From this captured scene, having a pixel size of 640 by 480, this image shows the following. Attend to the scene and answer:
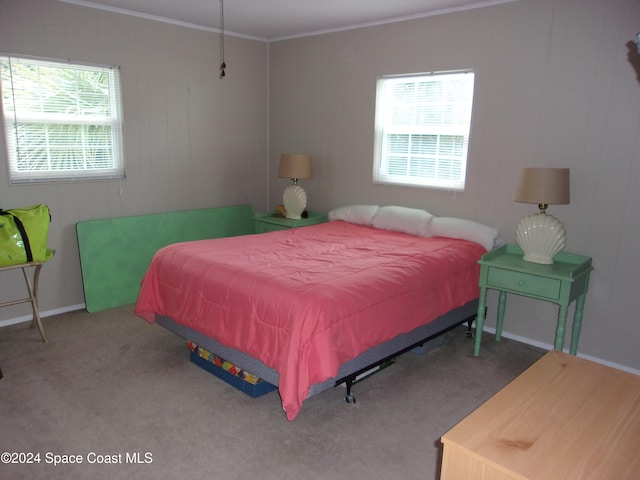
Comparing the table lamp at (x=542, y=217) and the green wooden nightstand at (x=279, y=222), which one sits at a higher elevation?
the table lamp at (x=542, y=217)

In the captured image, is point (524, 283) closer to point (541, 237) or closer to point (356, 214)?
point (541, 237)

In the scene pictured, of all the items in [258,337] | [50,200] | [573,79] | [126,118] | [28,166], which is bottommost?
[258,337]

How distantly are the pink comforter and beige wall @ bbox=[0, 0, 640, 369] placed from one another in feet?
2.49

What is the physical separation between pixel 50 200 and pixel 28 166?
29 cm

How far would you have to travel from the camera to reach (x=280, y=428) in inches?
95.7

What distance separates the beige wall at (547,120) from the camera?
3.01m

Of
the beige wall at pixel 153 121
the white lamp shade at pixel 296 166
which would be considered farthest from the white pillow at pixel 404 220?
the beige wall at pixel 153 121

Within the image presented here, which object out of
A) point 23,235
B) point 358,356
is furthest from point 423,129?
point 23,235

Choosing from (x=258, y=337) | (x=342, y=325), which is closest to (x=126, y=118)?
(x=258, y=337)

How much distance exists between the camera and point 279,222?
4.50m

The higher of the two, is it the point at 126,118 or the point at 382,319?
the point at 126,118

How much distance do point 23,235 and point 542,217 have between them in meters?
3.42

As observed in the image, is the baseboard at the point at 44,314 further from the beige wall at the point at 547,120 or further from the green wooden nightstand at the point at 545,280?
the green wooden nightstand at the point at 545,280

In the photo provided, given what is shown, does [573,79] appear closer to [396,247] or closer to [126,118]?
[396,247]
